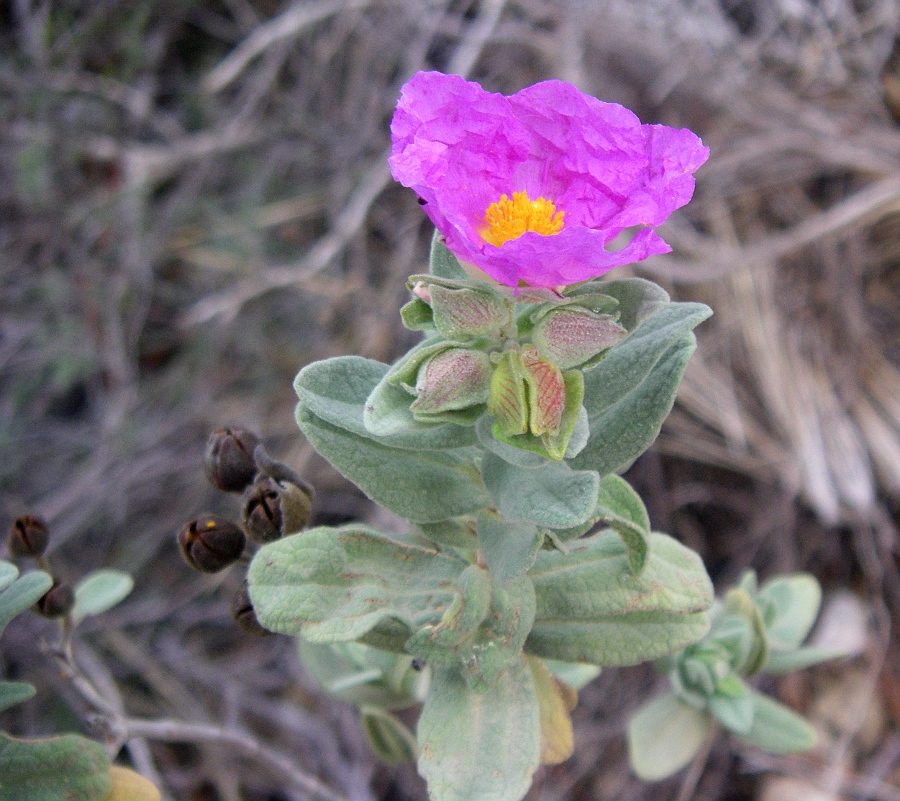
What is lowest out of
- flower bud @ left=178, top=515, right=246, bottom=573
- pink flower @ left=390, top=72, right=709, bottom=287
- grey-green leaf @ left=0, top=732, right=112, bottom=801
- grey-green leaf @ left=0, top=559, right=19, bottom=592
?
grey-green leaf @ left=0, top=732, right=112, bottom=801

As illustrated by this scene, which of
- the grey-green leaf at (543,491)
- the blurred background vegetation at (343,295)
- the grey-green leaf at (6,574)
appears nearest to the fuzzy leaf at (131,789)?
the grey-green leaf at (6,574)

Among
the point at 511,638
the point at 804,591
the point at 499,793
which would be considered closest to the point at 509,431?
the point at 511,638

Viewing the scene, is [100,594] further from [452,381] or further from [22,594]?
[452,381]

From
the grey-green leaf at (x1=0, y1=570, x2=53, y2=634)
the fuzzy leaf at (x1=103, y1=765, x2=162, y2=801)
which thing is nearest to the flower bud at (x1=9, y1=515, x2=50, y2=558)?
the grey-green leaf at (x1=0, y1=570, x2=53, y2=634)

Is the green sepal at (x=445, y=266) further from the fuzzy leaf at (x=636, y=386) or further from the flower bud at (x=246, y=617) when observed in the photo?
the flower bud at (x=246, y=617)

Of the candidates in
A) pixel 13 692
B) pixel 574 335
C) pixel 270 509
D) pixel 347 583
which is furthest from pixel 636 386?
pixel 13 692

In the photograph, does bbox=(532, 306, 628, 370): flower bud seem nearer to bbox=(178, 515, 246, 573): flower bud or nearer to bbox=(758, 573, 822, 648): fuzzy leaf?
bbox=(178, 515, 246, 573): flower bud
